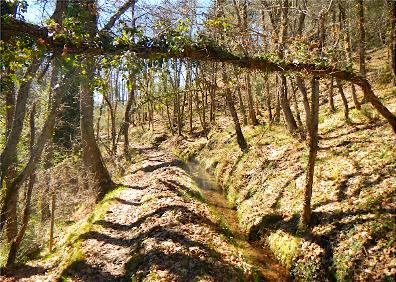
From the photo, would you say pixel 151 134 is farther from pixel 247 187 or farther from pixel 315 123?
pixel 315 123

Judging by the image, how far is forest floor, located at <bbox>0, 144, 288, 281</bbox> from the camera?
830 cm

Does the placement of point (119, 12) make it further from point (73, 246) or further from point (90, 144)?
point (73, 246)

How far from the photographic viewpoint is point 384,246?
706 centimetres

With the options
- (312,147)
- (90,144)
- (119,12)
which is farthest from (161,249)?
(119,12)

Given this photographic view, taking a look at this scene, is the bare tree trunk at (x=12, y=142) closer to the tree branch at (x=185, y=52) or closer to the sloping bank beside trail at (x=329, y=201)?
the tree branch at (x=185, y=52)

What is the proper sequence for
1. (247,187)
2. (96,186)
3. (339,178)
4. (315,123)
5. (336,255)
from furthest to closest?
(96,186)
(247,187)
(339,178)
(315,123)
(336,255)

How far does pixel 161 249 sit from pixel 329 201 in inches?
198

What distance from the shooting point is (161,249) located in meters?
9.06

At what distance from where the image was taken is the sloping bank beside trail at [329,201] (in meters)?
7.38

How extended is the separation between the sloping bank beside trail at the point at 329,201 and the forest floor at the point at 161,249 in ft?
2.63

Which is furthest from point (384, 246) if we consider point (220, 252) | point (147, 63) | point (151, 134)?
point (151, 134)

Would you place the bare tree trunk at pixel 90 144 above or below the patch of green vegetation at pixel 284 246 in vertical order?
above

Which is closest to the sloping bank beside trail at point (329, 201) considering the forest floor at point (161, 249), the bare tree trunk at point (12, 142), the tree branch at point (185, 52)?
the forest floor at point (161, 249)

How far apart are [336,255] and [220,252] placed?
9.84 feet
